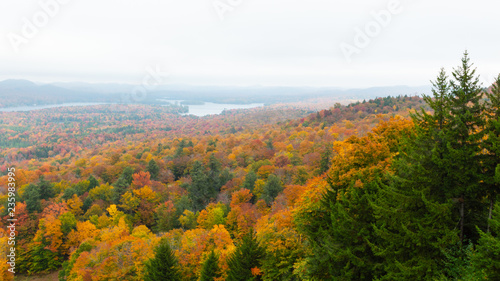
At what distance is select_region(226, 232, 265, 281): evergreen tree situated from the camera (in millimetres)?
18656

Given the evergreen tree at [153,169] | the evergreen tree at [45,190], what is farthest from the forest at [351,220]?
the evergreen tree at [153,169]

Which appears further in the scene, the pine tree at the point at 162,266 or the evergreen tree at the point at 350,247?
the pine tree at the point at 162,266

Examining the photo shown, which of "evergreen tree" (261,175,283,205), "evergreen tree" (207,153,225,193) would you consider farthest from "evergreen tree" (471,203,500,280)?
"evergreen tree" (207,153,225,193)

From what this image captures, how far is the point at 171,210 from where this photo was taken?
4341cm

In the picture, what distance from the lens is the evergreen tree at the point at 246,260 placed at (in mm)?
18656

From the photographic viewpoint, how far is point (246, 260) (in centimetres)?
1873

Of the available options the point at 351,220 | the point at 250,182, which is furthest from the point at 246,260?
the point at 250,182

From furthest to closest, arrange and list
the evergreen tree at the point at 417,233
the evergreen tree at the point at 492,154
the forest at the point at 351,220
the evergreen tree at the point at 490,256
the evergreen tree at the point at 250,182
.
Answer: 1. the evergreen tree at the point at 250,182
2. the forest at the point at 351,220
3. the evergreen tree at the point at 417,233
4. the evergreen tree at the point at 492,154
5. the evergreen tree at the point at 490,256

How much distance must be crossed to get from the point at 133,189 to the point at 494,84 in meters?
53.3

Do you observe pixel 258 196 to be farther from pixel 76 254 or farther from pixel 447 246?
pixel 447 246

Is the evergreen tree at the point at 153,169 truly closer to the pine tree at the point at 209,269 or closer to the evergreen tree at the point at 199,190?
the evergreen tree at the point at 199,190

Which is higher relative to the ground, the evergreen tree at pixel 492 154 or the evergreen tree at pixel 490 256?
the evergreen tree at pixel 492 154

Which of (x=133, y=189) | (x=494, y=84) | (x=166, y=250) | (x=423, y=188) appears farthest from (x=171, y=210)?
(x=494, y=84)

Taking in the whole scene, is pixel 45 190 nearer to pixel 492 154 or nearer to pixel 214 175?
pixel 214 175
